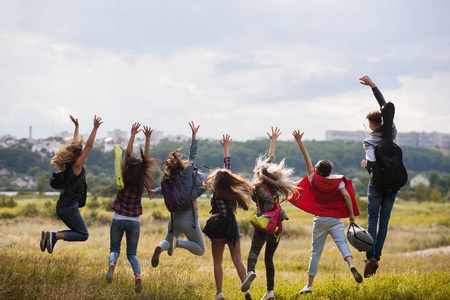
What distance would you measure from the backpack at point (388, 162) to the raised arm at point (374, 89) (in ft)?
0.68

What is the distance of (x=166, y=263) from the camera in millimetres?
13812

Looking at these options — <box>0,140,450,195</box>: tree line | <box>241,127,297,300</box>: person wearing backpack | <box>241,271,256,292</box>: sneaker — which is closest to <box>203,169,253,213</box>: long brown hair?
<box>241,127,297,300</box>: person wearing backpack

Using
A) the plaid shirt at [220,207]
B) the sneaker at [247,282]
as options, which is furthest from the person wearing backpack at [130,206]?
the sneaker at [247,282]

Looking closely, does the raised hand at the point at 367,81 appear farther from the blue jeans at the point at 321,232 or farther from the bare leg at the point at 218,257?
the bare leg at the point at 218,257

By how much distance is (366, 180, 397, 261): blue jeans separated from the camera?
316 inches

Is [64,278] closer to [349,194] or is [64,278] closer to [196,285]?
[196,285]

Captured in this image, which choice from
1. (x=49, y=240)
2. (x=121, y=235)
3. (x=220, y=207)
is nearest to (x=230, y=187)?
(x=220, y=207)

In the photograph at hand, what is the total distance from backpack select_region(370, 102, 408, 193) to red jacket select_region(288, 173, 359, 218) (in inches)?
21.1

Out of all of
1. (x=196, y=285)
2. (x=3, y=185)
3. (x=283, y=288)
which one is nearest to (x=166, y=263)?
(x=196, y=285)

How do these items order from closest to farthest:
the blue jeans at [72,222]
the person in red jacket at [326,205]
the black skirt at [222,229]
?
the black skirt at [222,229], the blue jeans at [72,222], the person in red jacket at [326,205]

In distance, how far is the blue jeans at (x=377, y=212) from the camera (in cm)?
802

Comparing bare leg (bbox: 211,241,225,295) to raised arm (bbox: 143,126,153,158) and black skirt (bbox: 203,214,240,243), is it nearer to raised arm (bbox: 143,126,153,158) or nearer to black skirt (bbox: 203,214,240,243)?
black skirt (bbox: 203,214,240,243)

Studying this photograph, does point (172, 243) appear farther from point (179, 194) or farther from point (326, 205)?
point (326, 205)

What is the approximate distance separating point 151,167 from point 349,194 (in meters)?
3.55
